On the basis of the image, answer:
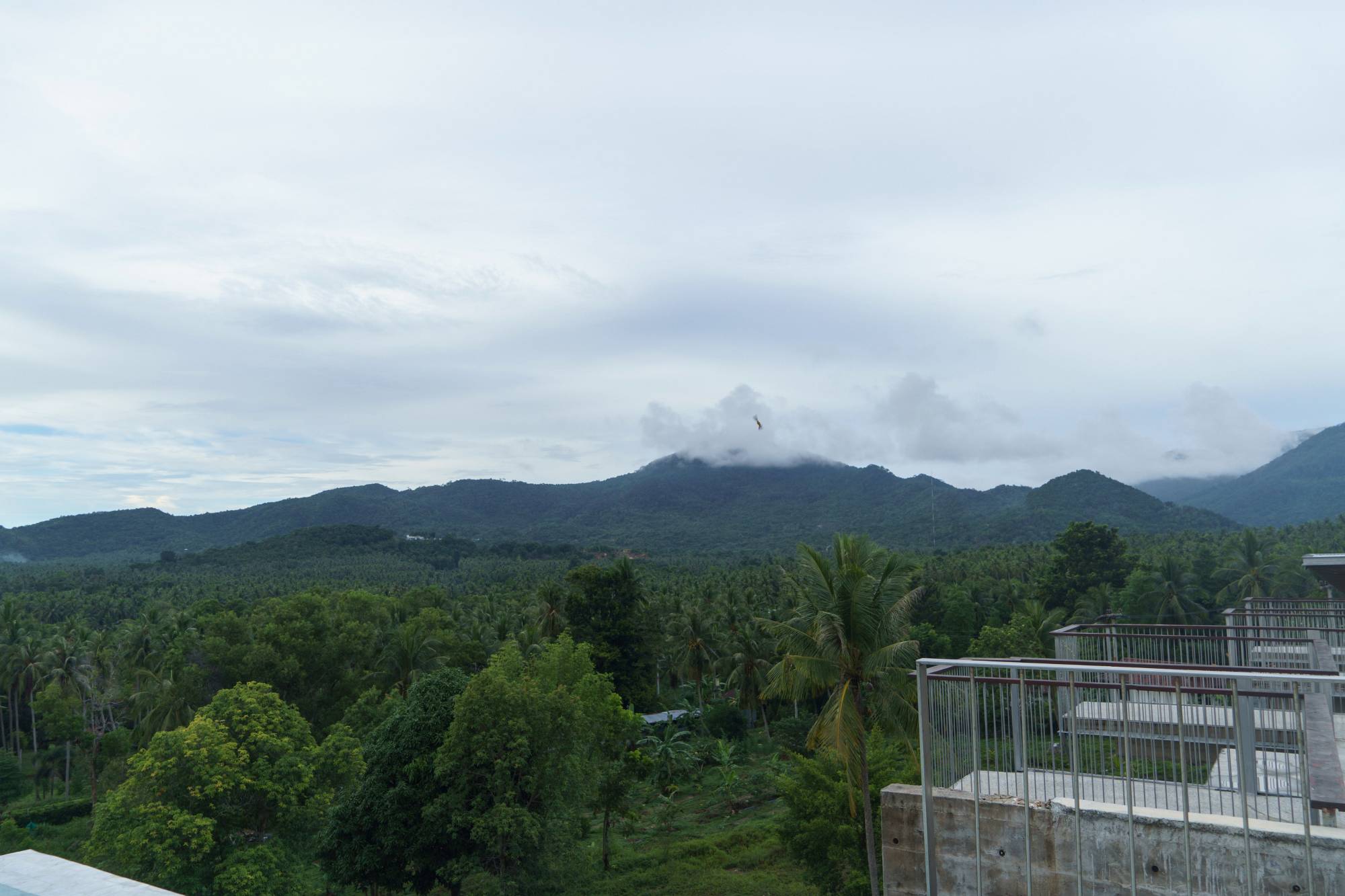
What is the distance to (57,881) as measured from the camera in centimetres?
637

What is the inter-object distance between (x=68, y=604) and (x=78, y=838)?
159ft

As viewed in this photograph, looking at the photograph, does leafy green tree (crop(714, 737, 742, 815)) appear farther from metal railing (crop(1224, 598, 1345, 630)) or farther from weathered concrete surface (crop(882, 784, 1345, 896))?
weathered concrete surface (crop(882, 784, 1345, 896))

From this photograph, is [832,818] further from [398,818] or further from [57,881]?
[57,881]

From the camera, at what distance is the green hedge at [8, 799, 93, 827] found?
40.7 meters

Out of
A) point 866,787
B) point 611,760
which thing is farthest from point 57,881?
point 611,760

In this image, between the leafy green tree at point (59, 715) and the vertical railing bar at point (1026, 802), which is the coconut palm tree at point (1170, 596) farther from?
the leafy green tree at point (59, 715)

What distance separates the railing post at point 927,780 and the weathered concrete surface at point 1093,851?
0.08 meters

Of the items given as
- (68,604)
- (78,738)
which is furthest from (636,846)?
(68,604)

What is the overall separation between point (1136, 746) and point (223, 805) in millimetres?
21341

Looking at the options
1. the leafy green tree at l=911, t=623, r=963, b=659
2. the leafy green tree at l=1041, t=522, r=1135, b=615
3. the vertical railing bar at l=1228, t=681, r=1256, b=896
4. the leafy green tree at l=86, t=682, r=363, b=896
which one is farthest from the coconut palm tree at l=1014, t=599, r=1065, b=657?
the vertical railing bar at l=1228, t=681, r=1256, b=896

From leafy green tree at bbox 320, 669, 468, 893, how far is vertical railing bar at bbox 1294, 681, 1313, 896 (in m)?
19.2

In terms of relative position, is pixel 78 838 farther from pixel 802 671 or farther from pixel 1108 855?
pixel 1108 855

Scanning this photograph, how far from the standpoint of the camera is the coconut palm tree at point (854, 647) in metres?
16.7

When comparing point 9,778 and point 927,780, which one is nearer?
point 927,780
